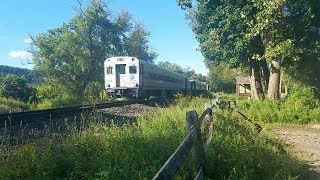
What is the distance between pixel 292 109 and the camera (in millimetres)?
17969

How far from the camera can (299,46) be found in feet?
70.2

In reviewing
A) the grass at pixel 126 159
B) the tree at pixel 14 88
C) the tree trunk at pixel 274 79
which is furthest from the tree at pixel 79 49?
the grass at pixel 126 159

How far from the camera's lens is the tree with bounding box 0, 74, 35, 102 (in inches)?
1328

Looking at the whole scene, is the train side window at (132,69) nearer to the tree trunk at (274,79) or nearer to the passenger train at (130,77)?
the passenger train at (130,77)

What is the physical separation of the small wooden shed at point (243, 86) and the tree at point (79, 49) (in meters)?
21.8

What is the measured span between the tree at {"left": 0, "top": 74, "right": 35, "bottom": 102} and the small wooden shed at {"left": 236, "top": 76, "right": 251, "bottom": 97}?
36.9 meters

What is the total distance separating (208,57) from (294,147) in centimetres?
1801

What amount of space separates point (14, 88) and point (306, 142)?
29.1 meters

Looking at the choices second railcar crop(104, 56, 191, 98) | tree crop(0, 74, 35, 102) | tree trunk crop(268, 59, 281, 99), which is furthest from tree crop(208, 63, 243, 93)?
tree trunk crop(268, 59, 281, 99)

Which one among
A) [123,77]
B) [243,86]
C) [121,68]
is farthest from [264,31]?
[243,86]

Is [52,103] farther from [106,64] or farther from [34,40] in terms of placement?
[34,40]

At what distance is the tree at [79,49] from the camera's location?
4203 centimetres

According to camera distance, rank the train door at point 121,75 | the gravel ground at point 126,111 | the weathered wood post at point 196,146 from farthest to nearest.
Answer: the train door at point 121,75, the gravel ground at point 126,111, the weathered wood post at point 196,146

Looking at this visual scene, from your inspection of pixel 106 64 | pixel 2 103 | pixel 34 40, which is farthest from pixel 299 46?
pixel 34 40
